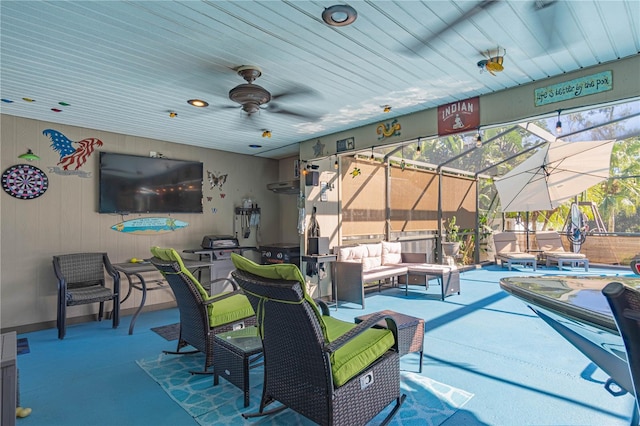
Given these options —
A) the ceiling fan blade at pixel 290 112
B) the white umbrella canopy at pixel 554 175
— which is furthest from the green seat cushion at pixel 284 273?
the white umbrella canopy at pixel 554 175

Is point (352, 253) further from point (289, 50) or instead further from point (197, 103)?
point (289, 50)

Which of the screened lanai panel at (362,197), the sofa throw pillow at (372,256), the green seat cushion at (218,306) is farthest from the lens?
the screened lanai panel at (362,197)

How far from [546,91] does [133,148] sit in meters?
5.46

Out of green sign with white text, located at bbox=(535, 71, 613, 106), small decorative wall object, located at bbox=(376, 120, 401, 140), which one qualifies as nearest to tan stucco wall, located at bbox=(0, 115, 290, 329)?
small decorative wall object, located at bbox=(376, 120, 401, 140)

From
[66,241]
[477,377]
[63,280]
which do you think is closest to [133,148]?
[66,241]

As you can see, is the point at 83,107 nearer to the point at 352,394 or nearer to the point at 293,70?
the point at 293,70

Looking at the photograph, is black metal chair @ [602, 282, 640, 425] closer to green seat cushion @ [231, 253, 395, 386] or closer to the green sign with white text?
green seat cushion @ [231, 253, 395, 386]

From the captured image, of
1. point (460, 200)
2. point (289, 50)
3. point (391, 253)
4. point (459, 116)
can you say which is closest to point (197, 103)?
point (289, 50)

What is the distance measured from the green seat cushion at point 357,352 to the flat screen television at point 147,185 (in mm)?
4055

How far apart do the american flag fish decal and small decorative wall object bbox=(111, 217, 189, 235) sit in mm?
1025

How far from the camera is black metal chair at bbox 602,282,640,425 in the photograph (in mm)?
1073

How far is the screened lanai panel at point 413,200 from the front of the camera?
737 cm

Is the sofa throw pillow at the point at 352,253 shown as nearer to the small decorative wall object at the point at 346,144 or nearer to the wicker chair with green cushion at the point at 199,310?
the small decorative wall object at the point at 346,144

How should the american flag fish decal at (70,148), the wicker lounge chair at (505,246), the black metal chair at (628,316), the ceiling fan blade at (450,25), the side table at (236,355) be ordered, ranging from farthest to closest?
1. the wicker lounge chair at (505,246)
2. the american flag fish decal at (70,148)
3. the side table at (236,355)
4. the ceiling fan blade at (450,25)
5. the black metal chair at (628,316)
